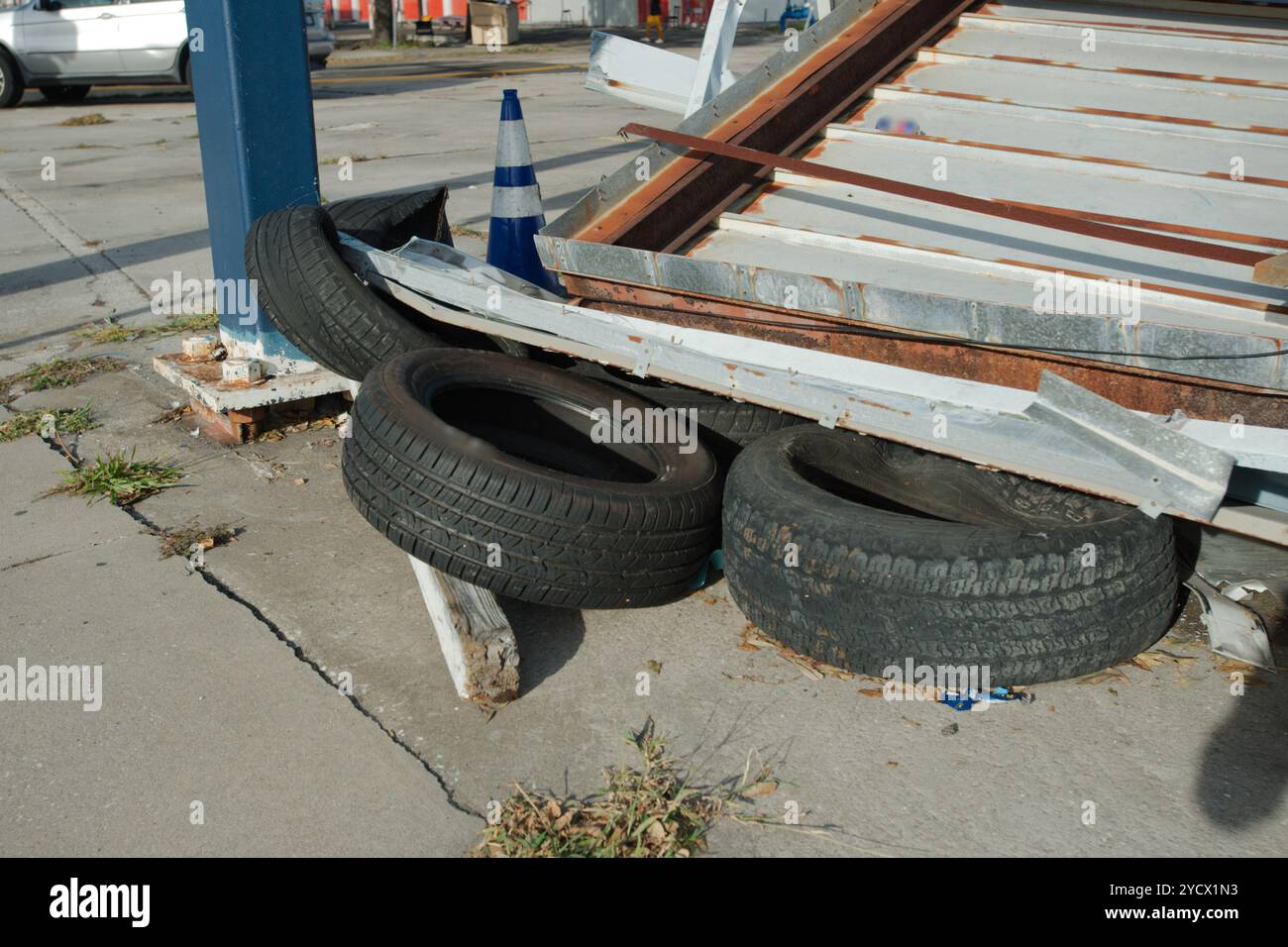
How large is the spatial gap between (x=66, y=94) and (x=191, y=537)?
15.5 metres

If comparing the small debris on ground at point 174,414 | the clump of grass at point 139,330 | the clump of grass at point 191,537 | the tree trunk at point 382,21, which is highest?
the tree trunk at point 382,21

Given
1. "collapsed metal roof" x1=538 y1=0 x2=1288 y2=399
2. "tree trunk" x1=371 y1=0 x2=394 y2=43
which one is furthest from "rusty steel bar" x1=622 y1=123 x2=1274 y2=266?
"tree trunk" x1=371 y1=0 x2=394 y2=43

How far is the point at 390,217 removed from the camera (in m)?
4.81

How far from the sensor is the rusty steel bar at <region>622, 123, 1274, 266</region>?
11.0 feet

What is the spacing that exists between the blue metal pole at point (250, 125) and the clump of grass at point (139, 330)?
1.31 m

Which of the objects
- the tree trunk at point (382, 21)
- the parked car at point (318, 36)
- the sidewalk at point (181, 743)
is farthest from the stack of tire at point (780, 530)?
the tree trunk at point (382, 21)

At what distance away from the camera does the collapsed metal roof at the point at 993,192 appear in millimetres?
3279

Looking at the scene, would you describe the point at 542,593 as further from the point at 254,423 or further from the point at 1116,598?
the point at 254,423

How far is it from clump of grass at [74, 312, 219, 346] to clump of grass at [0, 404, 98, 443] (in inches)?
40.0

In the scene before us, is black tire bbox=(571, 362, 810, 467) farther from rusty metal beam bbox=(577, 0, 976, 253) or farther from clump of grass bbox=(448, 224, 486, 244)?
clump of grass bbox=(448, 224, 486, 244)

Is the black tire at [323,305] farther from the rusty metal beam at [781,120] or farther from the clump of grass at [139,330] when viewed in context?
the clump of grass at [139,330]

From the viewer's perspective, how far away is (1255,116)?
4535 mm

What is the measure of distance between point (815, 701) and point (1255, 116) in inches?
126

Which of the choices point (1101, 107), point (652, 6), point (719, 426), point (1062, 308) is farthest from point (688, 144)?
point (652, 6)
